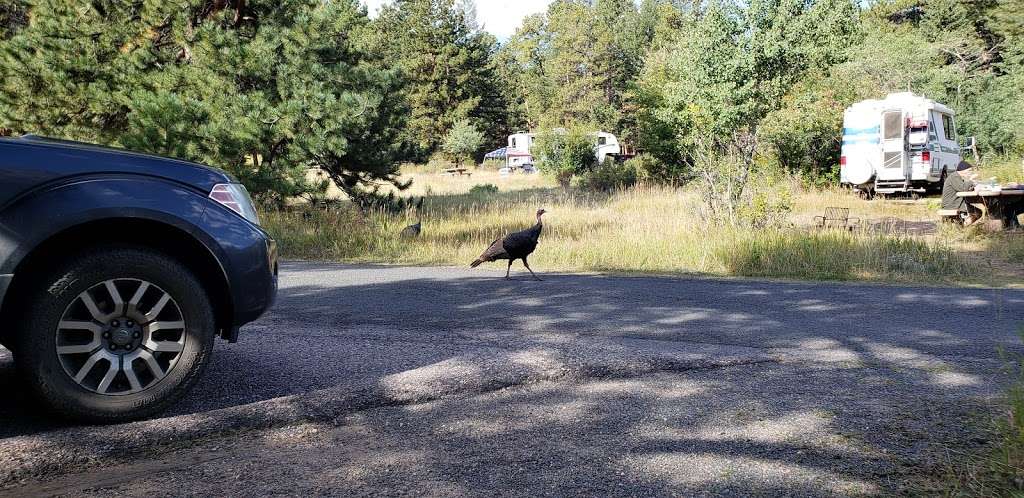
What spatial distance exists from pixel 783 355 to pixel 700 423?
1.73 m

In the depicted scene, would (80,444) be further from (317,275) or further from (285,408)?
(317,275)

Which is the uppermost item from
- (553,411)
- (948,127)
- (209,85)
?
(209,85)

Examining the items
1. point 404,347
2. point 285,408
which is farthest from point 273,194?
point 285,408

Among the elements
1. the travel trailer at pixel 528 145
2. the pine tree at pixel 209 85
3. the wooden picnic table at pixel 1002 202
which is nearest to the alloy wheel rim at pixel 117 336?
the pine tree at pixel 209 85

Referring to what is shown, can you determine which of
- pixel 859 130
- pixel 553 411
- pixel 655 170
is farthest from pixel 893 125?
pixel 553 411

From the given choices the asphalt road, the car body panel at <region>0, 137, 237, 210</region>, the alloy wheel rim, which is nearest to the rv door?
the asphalt road

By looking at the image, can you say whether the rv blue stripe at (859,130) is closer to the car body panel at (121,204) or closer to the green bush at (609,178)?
the green bush at (609,178)

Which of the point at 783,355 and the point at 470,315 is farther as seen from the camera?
the point at 470,315

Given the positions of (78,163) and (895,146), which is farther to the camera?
(895,146)

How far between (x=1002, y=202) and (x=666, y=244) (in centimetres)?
713

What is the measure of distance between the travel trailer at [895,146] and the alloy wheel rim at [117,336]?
23526 mm

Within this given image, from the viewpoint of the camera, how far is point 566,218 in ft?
56.9

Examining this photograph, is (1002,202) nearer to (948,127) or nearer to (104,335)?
(948,127)

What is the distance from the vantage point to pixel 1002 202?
47.5ft
